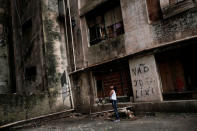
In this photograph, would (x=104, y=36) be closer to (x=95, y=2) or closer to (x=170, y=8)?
(x=95, y=2)

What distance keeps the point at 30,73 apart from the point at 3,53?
338 cm

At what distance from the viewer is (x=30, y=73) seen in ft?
41.4

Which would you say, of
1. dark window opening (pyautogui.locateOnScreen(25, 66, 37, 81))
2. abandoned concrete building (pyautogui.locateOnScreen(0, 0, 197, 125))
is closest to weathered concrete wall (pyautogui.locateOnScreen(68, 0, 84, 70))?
abandoned concrete building (pyautogui.locateOnScreen(0, 0, 197, 125))

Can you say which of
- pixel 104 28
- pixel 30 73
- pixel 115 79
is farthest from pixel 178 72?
pixel 30 73

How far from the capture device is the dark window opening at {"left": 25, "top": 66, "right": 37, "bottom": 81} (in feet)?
39.9

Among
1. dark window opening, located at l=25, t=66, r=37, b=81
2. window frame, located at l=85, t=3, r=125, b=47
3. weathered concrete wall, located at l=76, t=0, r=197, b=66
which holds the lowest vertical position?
dark window opening, located at l=25, t=66, r=37, b=81

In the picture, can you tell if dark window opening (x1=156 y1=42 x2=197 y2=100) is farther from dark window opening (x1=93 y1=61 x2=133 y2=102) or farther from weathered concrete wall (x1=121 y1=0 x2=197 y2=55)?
dark window opening (x1=93 y1=61 x2=133 y2=102)

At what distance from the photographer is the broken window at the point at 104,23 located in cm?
1010

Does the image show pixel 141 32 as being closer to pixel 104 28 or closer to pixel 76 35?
pixel 104 28

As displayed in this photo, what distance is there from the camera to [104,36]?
35.4 feet

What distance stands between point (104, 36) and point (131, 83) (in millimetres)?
3528

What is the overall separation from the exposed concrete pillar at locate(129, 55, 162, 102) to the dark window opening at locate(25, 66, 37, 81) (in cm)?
709

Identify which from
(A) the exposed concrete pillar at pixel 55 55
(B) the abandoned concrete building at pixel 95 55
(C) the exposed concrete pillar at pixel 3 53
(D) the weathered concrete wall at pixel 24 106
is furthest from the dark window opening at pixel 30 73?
(D) the weathered concrete wall at pixel 24 106

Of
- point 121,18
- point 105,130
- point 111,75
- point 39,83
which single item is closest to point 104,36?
point 121,18
